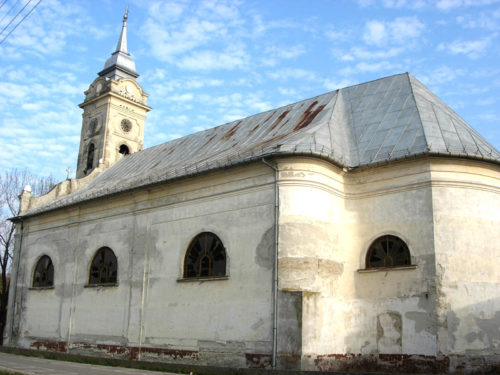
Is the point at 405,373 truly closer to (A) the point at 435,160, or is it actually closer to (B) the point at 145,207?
(A) the point at 435,160

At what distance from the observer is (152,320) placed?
748 inches

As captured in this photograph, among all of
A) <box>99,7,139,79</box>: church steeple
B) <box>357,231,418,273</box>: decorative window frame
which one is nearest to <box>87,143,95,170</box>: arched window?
<box>99,7,139,79</box>: church steeple

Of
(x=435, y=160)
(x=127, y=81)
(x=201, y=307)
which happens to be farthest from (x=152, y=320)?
(x=127, y=81)

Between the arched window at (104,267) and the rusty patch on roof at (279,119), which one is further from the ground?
the rusty patch on roof at (279,119)

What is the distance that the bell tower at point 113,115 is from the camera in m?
32.0

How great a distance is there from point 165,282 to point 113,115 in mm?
16041

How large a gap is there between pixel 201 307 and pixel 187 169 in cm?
495

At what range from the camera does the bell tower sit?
32.0 meters

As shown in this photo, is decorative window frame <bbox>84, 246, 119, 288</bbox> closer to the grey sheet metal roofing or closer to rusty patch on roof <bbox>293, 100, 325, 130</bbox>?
the grey sheet metal roofing

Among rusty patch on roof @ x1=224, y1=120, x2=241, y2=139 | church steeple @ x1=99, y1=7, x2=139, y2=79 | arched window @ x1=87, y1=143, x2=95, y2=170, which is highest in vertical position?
church steeple @ x1=99, y1=7, x2=139, y2=79

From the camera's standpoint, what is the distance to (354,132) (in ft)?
63.2

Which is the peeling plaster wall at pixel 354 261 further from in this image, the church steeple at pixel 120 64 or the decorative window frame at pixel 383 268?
the church steeple at pixel 120 64

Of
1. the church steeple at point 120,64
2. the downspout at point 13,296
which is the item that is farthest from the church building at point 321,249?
the church steeple at point 120,64

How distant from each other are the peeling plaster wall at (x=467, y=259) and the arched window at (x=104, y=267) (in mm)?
12216
